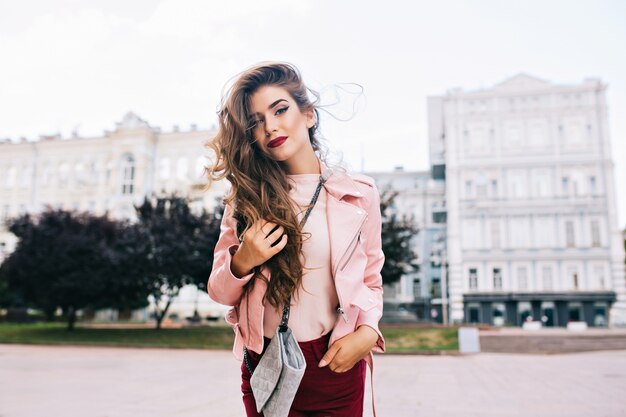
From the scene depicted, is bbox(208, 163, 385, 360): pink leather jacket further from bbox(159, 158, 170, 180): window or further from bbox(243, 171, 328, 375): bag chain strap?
bbox(159, 158, 170, 180): window

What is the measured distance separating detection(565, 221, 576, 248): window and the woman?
38.9m

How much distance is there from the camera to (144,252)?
22891mm

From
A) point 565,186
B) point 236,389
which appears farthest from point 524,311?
point 236,389

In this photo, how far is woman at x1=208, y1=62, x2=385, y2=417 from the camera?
1.75 meters

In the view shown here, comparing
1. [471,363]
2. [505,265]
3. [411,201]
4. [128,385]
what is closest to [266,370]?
[128,385]

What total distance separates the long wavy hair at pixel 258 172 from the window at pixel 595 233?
39.3m

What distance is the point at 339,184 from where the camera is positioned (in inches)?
77.5

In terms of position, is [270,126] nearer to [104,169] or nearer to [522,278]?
Answer: [522,278]

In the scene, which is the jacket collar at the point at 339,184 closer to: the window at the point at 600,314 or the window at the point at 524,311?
the window at the point at 524,311

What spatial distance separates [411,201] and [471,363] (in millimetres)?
30520

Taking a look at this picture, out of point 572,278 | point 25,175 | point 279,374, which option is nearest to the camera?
point 279,374

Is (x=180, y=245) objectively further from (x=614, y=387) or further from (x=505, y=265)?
(x=505, y=265)

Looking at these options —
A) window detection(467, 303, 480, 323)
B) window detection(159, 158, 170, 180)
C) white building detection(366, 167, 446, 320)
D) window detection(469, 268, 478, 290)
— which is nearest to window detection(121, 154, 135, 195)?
window detection(159, 158, 170, 180)

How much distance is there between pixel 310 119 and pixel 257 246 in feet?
2.25
